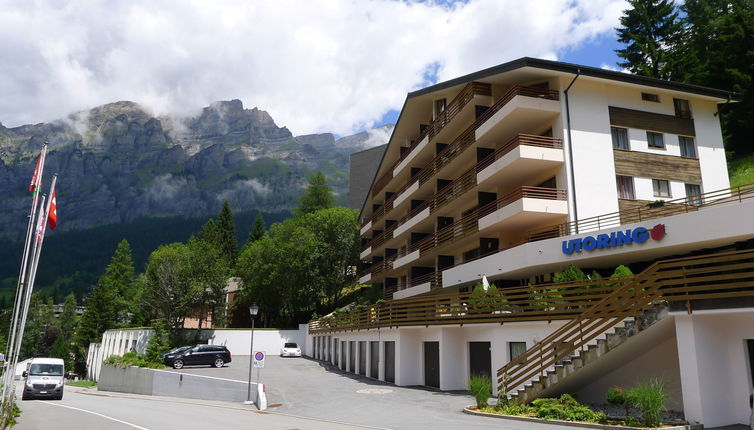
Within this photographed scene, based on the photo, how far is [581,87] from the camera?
102 ft

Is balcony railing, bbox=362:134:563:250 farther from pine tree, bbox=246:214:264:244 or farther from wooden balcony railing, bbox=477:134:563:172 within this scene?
pine tree, bbox=246:214:264:244

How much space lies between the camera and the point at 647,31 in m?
53.2

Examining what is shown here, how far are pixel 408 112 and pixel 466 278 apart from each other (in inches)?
732

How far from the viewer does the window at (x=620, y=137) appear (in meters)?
31.0

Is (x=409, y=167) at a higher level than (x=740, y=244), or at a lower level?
higher

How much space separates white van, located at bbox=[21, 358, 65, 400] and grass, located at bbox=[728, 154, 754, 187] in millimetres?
47413

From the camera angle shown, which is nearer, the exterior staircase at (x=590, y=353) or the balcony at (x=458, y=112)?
the exterior staircase at (x=590, y=353)

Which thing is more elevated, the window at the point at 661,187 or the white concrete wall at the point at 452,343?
the window at the point at 661,187

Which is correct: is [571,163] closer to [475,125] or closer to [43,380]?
[475,125]

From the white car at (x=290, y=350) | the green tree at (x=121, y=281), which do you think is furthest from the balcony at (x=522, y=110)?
the green tree at (x=121, y=281)

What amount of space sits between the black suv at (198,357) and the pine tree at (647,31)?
4610 cm

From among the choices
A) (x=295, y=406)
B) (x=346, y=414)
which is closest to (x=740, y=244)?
(x=346, y=414)

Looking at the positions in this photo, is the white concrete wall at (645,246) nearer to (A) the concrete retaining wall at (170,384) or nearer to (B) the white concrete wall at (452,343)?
(B) the white concrete wall at (452,343)

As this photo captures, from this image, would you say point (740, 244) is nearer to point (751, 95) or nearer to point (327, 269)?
point (751, 95)
